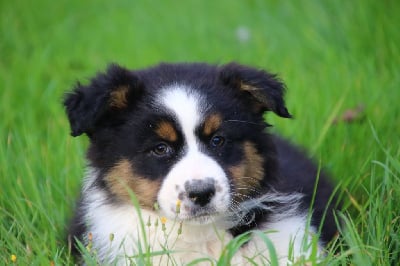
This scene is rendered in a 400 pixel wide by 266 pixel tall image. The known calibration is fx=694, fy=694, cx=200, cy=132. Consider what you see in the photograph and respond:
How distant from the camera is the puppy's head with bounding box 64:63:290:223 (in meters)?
3.23

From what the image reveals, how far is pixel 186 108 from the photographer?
11.0 ft

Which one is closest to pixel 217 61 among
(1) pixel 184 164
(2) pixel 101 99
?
(2) pixel 101 99

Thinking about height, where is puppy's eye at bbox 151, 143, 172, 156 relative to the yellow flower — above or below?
above

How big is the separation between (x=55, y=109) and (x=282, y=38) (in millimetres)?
2409

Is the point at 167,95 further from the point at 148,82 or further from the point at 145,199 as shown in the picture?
the point at 145,199

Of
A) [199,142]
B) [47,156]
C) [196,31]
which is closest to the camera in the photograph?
[199,142]

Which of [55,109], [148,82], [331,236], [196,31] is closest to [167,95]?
[148,82]

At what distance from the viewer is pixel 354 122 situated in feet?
15.8

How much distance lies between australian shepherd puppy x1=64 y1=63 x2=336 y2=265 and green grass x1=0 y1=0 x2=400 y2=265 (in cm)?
33

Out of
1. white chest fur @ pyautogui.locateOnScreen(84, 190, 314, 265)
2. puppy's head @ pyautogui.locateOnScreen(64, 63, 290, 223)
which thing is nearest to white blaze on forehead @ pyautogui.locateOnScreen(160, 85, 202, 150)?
puppy's head @ pyautogui.locateOnScreen(64, 63, 290, 223)

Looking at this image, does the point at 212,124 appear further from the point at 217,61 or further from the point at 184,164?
the point at 217,61

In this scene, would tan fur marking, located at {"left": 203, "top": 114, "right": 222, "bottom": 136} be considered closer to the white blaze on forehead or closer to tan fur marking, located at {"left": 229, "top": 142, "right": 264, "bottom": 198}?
the white blaze on forehead

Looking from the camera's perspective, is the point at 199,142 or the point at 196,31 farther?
the point at 196,31

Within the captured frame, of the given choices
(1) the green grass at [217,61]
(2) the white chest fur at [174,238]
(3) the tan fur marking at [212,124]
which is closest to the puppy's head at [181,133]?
(3) the tan fur marking at [212,124]
